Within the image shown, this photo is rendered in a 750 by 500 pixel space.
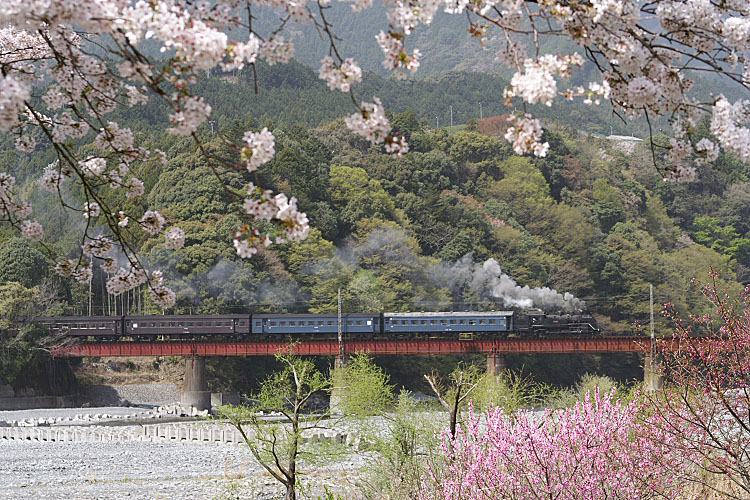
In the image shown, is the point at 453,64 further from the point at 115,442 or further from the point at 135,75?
the point at 135,75

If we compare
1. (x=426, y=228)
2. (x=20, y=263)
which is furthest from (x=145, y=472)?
(x=426, y=228)

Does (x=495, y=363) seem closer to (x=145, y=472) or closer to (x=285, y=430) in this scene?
(x=145, y=472)

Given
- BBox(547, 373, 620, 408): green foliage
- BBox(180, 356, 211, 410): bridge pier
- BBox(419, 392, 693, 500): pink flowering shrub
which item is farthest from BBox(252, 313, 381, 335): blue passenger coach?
BBox(419, 392, 693, 500): pink flowering shrub

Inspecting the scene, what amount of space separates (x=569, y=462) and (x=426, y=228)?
142 feet

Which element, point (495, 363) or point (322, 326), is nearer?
point (495, 363)

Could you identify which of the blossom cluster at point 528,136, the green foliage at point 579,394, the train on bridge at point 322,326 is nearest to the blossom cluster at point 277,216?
the blossom cluster at point 528,136

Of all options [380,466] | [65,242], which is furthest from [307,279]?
[380,466]

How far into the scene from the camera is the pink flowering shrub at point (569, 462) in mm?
7219

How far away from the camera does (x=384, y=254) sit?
4581 cm

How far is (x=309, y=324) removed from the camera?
38.2m

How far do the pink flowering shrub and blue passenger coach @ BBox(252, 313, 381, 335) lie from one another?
30.2 m

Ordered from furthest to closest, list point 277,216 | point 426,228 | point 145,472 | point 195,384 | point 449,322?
point 426,228
point 449,322
point 195,384
point 145,472
point 277,216

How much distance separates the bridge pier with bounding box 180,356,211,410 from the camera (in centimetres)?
3638

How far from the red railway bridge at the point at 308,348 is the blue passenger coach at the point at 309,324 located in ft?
1.61
